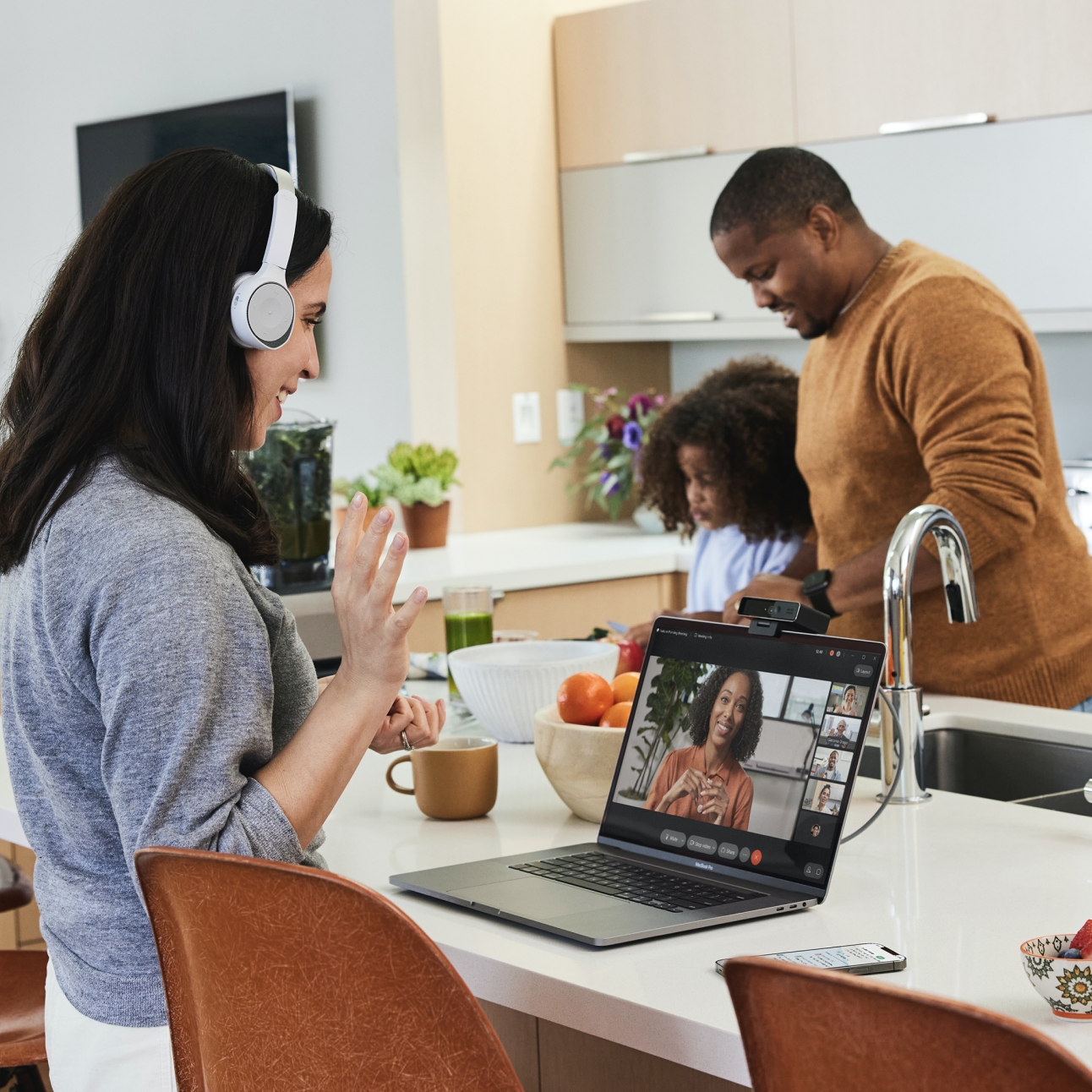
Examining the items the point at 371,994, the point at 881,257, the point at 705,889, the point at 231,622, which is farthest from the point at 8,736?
the point at 881,257

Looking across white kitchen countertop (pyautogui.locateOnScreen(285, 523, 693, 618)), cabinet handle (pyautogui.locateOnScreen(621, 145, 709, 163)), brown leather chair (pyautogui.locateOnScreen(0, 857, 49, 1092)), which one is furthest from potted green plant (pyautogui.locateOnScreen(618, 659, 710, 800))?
cabinet handle (pyautogui.locateOnScreen(621, 145, 709, 163))

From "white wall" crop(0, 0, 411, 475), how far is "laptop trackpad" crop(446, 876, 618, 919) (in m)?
2.66

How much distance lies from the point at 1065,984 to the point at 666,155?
3011 mm

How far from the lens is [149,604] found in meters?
0.93

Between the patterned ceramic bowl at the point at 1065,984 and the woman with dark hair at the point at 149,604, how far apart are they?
18.5 inches

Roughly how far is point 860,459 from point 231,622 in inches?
52.5

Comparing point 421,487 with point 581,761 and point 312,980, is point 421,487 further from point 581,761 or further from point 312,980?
point 312,980

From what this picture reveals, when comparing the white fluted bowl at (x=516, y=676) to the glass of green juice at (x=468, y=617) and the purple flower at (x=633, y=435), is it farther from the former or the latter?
the purple flower at (x=633, y=435)

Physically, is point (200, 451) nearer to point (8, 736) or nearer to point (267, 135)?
point (8, 736)

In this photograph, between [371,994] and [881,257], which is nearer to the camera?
[371,994]

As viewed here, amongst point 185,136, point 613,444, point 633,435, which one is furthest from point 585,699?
point 185,136

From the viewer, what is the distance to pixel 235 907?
0.89m

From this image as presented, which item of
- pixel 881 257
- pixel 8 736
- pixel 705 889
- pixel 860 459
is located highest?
pixel 881 257

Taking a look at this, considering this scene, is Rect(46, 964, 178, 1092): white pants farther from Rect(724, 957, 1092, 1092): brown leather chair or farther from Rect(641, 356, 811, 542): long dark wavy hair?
Rect(641, 356, 811, 542): long dark wavy hair
